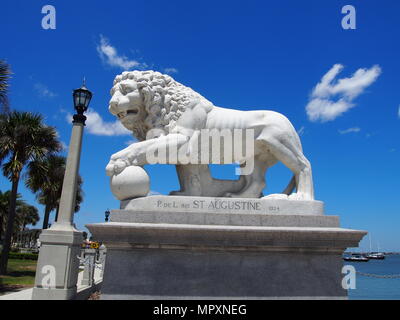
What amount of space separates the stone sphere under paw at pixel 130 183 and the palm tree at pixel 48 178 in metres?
13.6

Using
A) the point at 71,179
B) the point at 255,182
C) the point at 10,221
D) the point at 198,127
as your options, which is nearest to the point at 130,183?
the point at 198,127

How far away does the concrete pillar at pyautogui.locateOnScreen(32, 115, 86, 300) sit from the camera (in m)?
9.27

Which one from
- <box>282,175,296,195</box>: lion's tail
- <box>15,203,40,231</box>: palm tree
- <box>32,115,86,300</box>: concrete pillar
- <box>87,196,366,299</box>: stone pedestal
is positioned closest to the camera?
<box>87,196,366,299</box>: stone pedestal

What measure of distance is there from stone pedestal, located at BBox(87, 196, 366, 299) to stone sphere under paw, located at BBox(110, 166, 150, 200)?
14cm

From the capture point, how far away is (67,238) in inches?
385

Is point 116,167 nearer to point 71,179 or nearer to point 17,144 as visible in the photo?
point 71,179

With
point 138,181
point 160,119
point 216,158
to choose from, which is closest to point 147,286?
point 138,181

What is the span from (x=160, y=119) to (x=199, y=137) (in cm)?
77

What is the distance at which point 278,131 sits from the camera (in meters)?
5.42

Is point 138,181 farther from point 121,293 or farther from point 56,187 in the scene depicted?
point 56,187

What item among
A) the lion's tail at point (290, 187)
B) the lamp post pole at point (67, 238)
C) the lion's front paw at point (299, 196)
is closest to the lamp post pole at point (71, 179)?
the lamp post pole at point (67, 238)

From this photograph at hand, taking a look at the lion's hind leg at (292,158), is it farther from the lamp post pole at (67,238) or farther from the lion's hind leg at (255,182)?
the lamp post pole at (67,238)

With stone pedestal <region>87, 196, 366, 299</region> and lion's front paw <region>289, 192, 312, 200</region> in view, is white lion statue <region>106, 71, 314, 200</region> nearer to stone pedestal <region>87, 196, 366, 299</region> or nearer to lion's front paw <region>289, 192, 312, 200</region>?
lion's front paw <region>289, 192, 312, 200</region>

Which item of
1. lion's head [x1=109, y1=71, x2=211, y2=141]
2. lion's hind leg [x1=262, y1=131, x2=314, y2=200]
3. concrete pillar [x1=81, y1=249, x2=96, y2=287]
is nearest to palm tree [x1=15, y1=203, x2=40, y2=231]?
concrete pillar [x1=81, y1=249, x2=96, y2=287]
